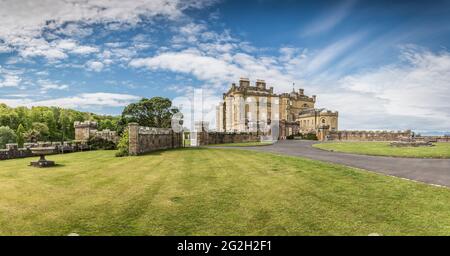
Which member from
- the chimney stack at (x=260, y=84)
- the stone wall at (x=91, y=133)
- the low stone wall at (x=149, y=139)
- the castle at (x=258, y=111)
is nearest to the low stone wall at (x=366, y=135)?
the castle at (x=258, y=111)

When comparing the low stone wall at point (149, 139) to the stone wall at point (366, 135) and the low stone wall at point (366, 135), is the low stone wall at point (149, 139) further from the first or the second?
the low stone wall at point (366, 135)

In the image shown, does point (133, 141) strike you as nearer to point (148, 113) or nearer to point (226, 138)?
point (226, 138)

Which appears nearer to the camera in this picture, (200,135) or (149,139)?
(149,139)

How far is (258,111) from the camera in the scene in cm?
7581

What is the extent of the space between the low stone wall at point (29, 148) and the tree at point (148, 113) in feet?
80.9

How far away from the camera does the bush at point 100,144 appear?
2883 cm

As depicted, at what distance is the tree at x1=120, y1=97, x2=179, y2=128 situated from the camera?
52.5 m

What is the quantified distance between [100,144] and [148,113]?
24151 mm

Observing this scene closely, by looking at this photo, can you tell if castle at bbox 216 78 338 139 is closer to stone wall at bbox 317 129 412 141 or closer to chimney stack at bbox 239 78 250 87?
chimney stack at bbox 239 78 250 87

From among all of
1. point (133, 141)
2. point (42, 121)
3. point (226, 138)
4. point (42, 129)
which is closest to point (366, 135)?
point (226, 138)

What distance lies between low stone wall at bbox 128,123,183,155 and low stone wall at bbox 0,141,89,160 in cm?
812

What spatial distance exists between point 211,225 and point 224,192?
2.73m

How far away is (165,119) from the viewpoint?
176 ft
